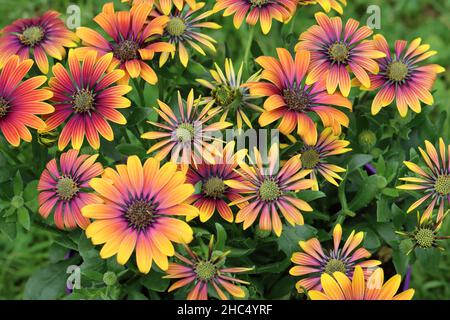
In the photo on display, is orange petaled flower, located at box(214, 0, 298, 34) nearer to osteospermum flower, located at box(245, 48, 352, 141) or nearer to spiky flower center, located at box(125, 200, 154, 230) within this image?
osteospermum flower, located at box(245, 48, 352, 141)

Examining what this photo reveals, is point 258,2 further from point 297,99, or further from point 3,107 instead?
point 3,107

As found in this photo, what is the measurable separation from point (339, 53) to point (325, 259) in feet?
1.63

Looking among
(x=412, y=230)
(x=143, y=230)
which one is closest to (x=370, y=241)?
(x=412, y=230)

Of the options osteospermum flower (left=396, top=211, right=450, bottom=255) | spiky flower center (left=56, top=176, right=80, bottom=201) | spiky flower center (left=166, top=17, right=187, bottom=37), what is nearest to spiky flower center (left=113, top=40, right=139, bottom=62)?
spiky flower center (left=166, top=17, right=187, bottom=37)

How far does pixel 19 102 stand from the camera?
1.37 meters

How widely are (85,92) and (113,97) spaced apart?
79mm

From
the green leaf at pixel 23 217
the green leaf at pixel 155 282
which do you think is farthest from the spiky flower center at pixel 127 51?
the green leaf at pixel 155 282

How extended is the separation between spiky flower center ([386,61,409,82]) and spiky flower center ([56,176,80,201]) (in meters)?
0.84

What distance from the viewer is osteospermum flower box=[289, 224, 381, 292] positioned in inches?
53.4

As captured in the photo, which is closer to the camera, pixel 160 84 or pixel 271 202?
pixel 271 202

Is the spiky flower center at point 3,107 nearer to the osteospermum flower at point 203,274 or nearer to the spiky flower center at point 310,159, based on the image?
the osteospermum flower at point 203,274

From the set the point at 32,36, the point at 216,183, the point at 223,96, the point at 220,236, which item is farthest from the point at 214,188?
the point at 32,36

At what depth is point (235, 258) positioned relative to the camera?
1.51 metres
